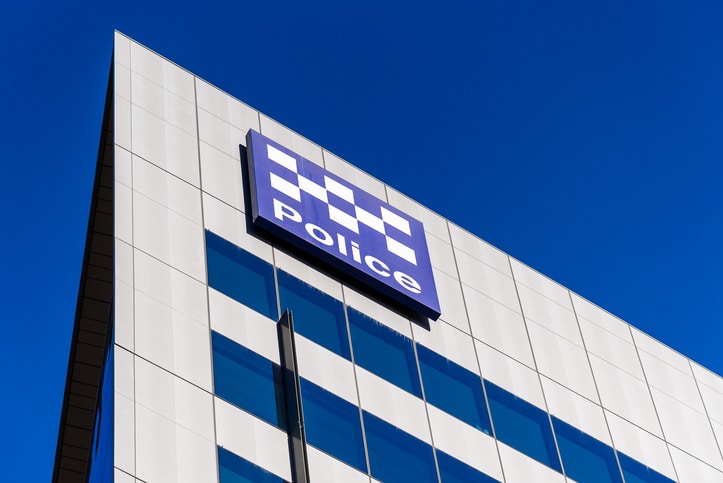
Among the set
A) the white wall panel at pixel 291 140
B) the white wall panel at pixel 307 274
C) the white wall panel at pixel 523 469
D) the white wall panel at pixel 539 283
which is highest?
the white wall panel at pixel 291 140

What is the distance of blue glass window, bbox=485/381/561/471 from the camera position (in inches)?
1240

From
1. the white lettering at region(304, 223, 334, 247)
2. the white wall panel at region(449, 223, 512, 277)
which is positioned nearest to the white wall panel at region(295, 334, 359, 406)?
the white lettering at region(304, 223, 334, 247)

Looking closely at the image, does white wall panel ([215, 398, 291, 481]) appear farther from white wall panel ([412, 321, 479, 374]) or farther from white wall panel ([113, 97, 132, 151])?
white wall panel ([113, 97, 132, 151])

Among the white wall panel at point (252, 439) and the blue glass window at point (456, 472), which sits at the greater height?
the blue glass window at point (456, 472)

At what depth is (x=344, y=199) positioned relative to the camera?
33250 mm

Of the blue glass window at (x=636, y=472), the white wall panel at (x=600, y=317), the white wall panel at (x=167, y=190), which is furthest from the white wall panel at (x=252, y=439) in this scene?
the white wall panel at (x=600, y=317)

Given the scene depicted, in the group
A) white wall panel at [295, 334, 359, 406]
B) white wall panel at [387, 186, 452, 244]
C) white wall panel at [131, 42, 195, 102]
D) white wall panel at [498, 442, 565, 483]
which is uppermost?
white wall panel at [131, 42, 195, 102]

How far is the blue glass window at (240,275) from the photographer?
91.7 feet

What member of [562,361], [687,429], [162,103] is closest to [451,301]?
[562,361]

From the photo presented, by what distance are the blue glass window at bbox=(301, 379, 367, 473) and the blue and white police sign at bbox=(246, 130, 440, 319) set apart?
14.9 feet

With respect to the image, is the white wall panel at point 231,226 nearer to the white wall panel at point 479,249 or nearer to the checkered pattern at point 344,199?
the checkered pattern at point 344,199

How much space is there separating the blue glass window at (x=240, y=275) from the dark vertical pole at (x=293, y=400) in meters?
Result: 0.78

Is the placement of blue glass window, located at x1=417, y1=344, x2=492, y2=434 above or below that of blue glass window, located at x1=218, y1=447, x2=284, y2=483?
above

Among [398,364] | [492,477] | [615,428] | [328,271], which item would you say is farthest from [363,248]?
[615,428]
